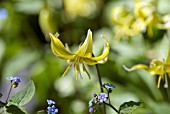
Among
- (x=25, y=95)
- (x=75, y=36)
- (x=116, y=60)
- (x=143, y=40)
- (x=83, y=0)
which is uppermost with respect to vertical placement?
(x=83, y=0)

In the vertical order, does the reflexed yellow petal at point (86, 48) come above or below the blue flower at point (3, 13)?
below

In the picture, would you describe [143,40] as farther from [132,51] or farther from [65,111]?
[65,111]

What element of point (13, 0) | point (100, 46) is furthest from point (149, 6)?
point (13, 0)

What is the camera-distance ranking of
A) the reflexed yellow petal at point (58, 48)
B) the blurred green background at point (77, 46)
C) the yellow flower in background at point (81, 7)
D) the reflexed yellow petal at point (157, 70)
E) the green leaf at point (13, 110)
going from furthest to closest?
the yellow flower in background at point (81, 7) → the blurred green background at point (77, 46) → the reflexed yellow petal at point (157, 70) → the reflexed yellow petal at point (58, 48) → the green leaf at point (13, 110)

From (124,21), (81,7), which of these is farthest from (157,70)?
(81,7)

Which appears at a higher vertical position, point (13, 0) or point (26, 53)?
point (13, 0)

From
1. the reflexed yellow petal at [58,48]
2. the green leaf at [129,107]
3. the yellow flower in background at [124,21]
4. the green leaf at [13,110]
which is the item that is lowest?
the green leaf at [13,110]

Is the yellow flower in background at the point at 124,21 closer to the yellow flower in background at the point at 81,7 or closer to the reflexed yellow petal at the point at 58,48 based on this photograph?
the yellow flower in background at the point at 81,7

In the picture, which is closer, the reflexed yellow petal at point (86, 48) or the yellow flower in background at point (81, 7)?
the reflexed yellow petal at point (86, 48)

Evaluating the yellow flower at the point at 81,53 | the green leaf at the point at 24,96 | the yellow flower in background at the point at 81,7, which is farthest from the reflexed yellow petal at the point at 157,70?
the yellow flower in background at the point at 81,7
